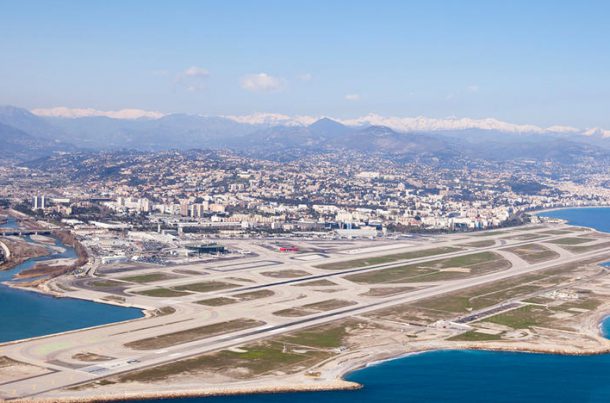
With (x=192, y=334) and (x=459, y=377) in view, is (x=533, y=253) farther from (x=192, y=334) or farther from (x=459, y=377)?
(x=192, y=334)

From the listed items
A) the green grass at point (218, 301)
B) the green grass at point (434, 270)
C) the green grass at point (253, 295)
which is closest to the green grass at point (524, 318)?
the green grass at point (434, 270)

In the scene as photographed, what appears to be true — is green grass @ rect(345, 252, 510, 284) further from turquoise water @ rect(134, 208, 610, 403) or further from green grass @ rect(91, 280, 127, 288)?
turquoise water @ rect(134, 208, 610, 403)

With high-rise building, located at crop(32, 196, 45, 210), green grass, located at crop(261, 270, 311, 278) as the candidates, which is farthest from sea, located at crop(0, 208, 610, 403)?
high-rise building, located at crop(32, 196, 45, 210)

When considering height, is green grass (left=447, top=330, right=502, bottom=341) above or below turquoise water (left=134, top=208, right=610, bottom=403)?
above

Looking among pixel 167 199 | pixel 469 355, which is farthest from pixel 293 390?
pixel 167 199

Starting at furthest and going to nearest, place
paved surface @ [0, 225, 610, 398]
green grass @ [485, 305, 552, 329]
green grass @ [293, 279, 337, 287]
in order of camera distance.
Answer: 1. green grass @ [293, 279, 337, 287]
2. green grass @ [485, 305, 552, 329]
3. paved surface @ [0, 225, 610, 398]

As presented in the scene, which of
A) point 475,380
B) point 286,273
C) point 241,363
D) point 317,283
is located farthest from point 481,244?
point 241,363
